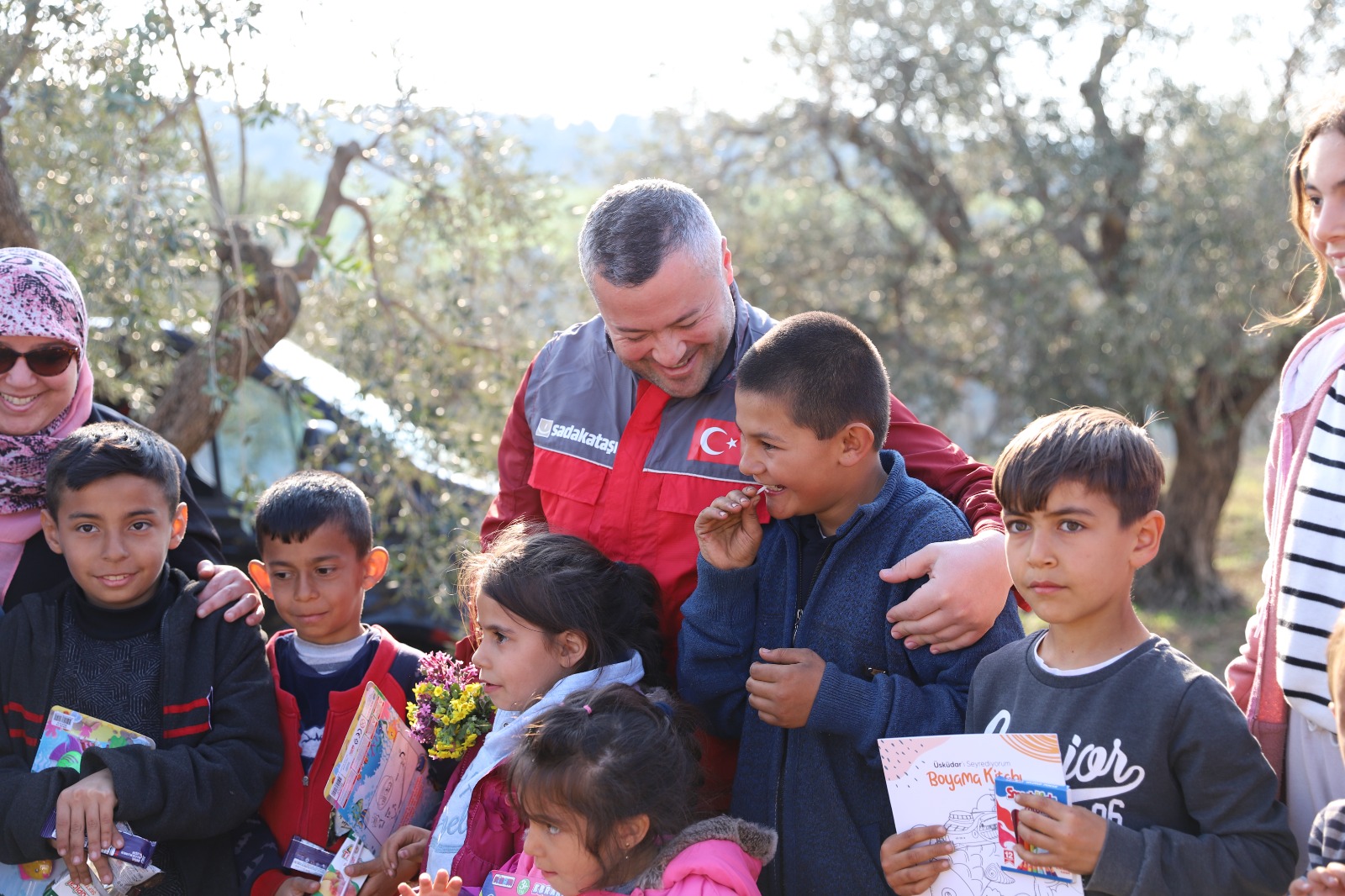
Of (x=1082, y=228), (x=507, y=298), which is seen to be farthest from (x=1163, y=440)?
(x=507, y=298)

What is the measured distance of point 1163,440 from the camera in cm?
1256

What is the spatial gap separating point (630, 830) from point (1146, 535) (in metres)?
1.15

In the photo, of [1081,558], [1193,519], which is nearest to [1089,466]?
[1081,558]

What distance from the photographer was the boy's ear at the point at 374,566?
322 cm

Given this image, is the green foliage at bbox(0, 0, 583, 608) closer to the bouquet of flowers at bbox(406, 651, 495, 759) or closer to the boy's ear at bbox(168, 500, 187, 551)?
the boy's ear at bbox(168, 500, 187, 551)

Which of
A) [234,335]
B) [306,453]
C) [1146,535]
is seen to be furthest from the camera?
[306,453]

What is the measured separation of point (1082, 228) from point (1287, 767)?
7.31m

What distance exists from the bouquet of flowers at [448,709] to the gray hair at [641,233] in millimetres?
988

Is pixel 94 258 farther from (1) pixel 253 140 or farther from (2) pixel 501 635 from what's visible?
(2) pixel 501 635

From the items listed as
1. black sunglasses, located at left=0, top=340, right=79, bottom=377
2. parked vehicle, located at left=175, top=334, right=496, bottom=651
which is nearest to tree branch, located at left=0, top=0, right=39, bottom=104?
parked vehicle, located at left=175, top=334, right=496, bottom=651

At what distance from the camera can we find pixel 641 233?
2.65m

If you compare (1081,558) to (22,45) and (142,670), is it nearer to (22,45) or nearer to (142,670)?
(142,670)

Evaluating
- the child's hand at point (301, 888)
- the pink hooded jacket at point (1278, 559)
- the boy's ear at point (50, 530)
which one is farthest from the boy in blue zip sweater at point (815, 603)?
the boy's ear at point (50, 530)

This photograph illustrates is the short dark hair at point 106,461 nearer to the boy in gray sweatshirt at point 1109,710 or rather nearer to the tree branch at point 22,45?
the tree branch at point 22,45
